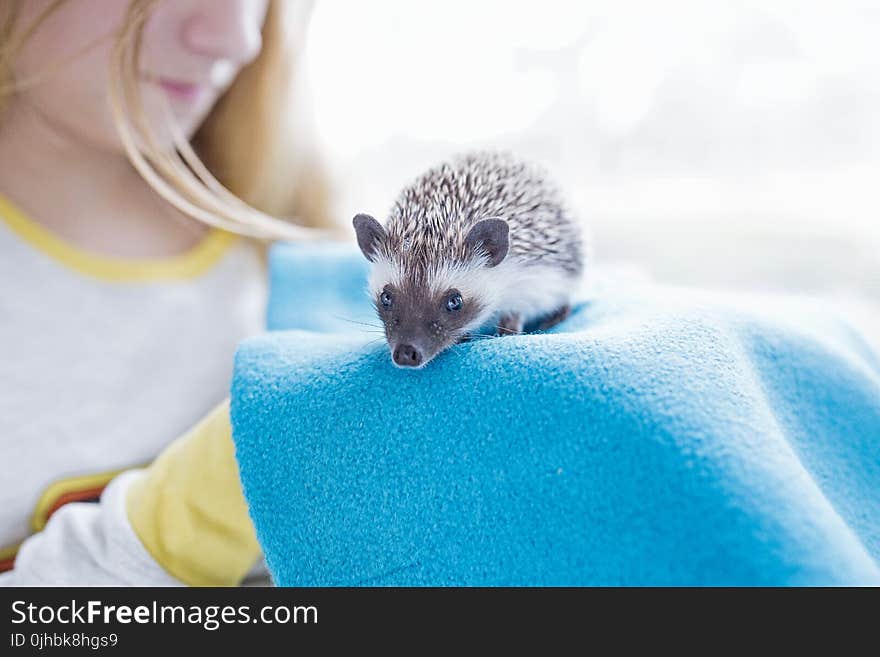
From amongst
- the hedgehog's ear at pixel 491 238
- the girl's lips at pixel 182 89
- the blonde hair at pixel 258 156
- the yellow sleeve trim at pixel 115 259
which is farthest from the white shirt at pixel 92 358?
the hedgehog's ear at pixel 491 238

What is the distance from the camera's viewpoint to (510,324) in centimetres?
97

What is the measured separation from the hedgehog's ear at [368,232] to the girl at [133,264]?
0.97ft

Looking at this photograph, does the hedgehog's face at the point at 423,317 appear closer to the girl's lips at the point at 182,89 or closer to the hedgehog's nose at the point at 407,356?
the hedgehog's nose at the point at 407,356

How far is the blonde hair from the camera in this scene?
44.1 inches

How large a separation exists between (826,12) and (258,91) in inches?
52.3

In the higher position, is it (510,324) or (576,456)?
(510,324)

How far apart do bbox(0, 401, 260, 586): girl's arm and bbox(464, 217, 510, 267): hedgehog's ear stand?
1.31 feet

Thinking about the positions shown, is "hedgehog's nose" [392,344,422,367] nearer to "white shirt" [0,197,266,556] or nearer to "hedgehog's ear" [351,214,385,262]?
"hedgehog's ear" [351,214,385,262]

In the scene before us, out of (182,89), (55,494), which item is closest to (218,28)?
(182,89)

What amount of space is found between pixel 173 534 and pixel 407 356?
401mm

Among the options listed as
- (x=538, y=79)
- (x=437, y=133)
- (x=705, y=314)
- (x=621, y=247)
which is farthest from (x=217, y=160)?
(x=705, y=314)

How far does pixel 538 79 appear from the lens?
5.58 feet

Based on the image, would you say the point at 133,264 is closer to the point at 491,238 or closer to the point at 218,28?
the point at 218,28
